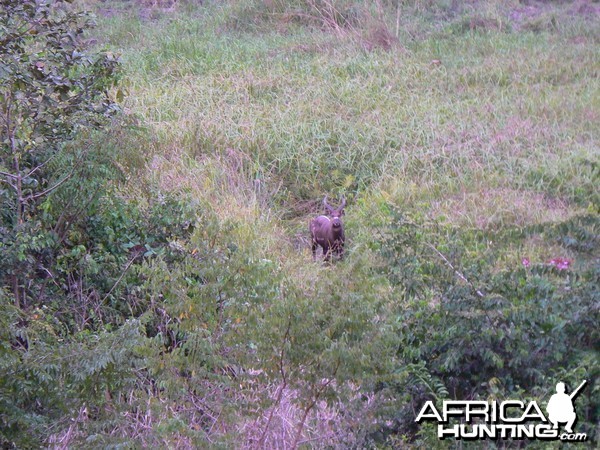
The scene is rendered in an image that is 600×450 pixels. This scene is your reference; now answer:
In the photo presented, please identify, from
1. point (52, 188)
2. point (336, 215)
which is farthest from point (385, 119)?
point (52, 188)

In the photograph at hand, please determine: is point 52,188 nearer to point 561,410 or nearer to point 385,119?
point 561,410

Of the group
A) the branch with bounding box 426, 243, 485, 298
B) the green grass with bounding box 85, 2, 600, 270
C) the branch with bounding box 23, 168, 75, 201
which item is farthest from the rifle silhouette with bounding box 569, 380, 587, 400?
the green grass with bounding box 85, 2, 600, 270

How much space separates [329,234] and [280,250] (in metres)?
0.48

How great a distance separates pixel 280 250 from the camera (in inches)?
303

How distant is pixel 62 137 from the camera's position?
583 cm

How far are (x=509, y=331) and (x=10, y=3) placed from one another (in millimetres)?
3755

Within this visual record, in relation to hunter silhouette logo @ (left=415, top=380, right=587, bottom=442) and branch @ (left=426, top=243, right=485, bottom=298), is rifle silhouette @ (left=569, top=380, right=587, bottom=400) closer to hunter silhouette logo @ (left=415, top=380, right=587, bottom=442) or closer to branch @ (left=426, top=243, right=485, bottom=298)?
hunter silhouette logo @ (left=415, top=380, right=587, bottom=442)

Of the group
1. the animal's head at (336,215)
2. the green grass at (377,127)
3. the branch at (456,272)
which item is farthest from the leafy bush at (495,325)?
the animal's head at (336,215)

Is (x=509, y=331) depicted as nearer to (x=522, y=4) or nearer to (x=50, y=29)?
(x=50, y=29)

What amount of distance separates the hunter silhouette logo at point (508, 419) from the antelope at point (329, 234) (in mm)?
3330

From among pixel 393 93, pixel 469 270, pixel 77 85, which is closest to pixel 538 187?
pixel 393 93

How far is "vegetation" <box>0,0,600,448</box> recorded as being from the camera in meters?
4.04

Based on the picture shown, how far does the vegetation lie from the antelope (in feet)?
0.53

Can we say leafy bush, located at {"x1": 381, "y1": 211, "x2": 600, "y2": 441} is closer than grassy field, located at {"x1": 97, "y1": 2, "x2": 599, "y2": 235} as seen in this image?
Yes
